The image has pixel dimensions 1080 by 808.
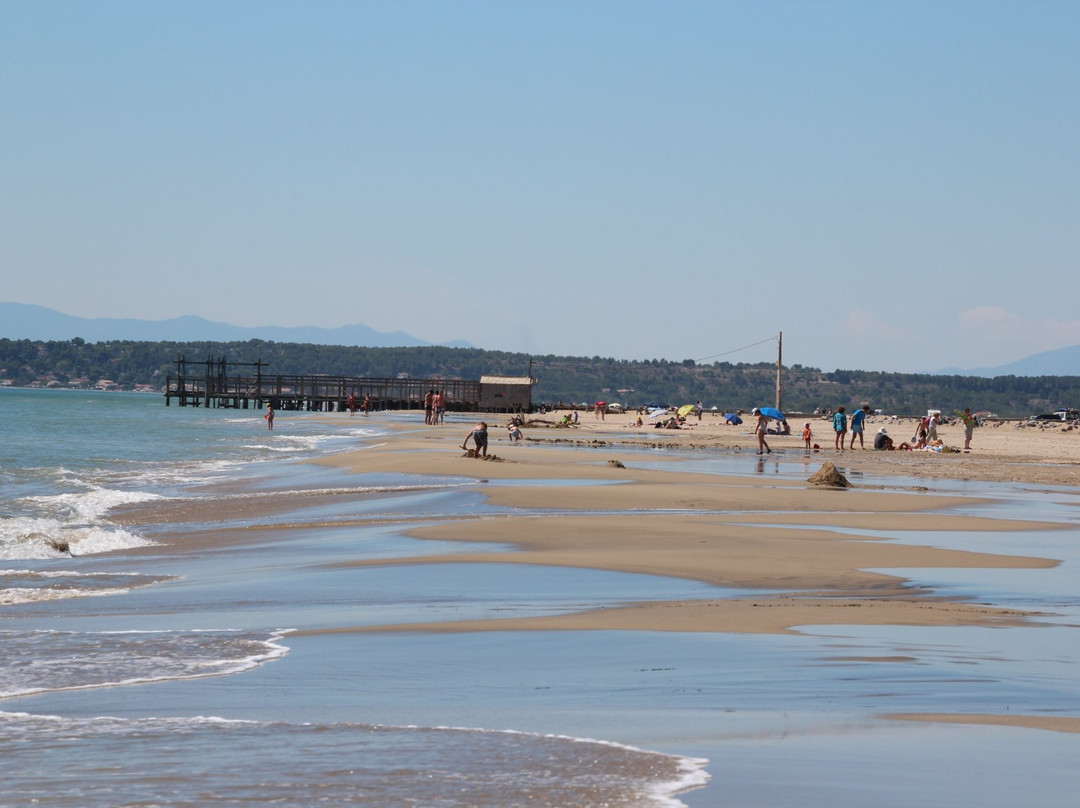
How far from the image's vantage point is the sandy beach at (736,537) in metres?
8.23

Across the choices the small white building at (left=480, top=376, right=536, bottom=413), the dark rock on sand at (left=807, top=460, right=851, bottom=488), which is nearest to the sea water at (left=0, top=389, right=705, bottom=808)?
the dark rock on sand at (left=807, top=460, right=851, bottom=488)

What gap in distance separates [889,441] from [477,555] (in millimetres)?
31239

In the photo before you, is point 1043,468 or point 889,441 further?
point 889,441

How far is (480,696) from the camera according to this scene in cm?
589

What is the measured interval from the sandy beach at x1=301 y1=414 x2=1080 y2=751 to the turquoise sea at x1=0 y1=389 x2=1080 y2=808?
16.1 inches

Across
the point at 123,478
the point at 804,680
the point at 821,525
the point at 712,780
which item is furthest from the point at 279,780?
the point at 123,478

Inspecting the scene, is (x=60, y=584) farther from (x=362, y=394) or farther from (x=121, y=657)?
(x=362, y=394)

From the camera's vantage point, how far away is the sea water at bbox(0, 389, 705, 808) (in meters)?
4.36

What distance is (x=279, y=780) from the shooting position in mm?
4426

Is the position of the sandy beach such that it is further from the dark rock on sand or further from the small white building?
the small white building

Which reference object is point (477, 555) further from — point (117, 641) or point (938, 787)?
point (938, 787)

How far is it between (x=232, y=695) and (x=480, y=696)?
1.24 metres

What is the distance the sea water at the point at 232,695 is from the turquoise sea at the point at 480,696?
0.06ft

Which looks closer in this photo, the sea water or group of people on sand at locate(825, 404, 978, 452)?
the sea water
